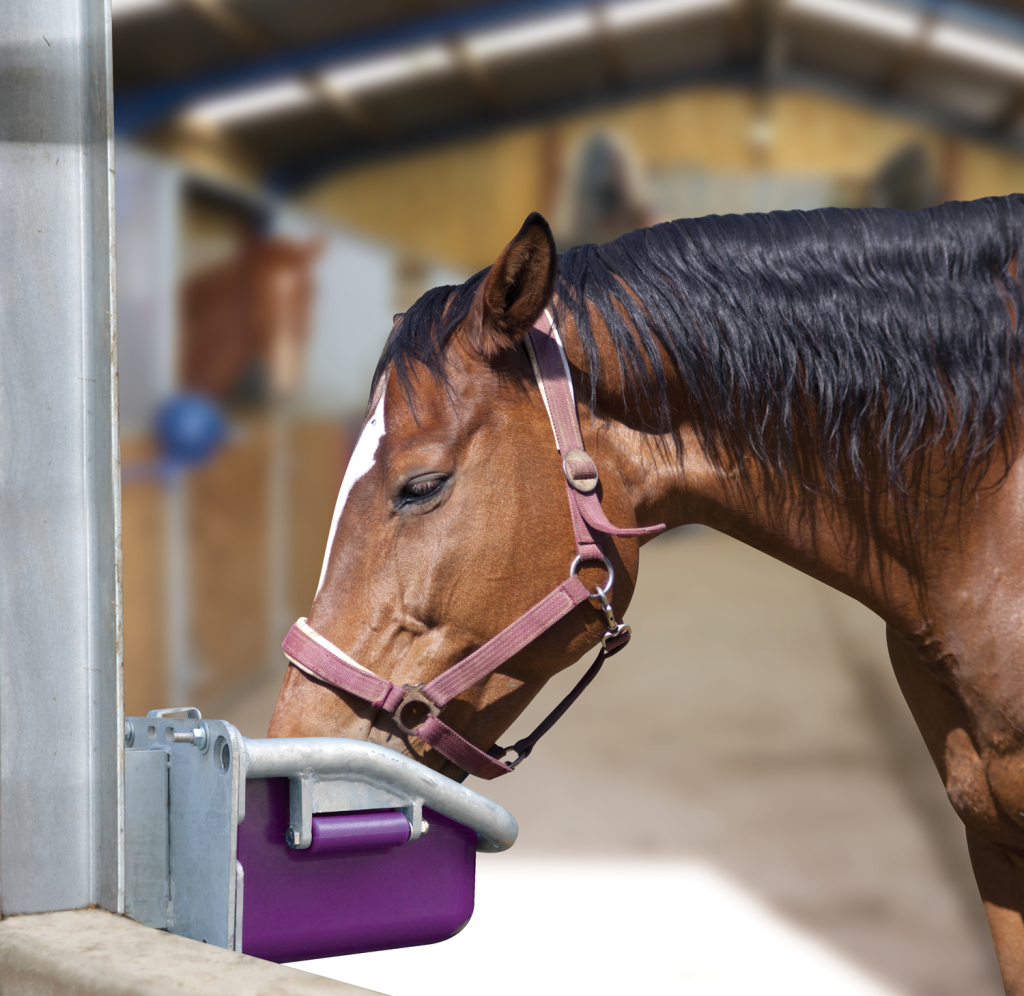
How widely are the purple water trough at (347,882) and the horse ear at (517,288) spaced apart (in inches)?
23.4

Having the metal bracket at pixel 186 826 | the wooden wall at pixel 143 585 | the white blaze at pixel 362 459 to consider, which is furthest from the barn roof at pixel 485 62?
the metal bracket at pixel 186 826

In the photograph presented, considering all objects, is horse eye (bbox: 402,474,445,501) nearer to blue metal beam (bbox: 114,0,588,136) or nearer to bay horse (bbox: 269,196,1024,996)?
bay horse (bbox: 269,196,1024,996)

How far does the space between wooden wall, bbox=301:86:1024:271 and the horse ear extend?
3196 mm

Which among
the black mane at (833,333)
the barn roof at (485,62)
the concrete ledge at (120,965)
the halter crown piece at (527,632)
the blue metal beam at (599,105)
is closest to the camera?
the concrete ledge at (120,965)

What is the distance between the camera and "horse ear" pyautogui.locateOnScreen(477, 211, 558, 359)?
117 centimetres

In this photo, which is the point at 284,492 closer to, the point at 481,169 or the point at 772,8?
the point at 481,169

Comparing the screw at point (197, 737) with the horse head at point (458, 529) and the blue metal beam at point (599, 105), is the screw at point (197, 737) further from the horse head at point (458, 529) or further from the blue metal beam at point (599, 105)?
the blue metal beam at point (599, 105)

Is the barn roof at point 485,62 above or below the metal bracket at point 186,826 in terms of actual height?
above

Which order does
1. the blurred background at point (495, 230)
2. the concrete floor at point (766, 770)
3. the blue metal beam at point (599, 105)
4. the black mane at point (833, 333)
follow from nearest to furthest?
the black mane at point (833, 333) → the concrete floor at point (766, 770) → the blurred background at point (495, 230) → the blue metal beam at point (599, 105)

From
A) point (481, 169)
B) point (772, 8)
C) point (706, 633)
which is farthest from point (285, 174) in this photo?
point (706, 633)

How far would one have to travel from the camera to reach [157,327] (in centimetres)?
398

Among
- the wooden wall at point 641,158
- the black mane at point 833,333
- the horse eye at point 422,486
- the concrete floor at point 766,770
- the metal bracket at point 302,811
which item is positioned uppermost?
the wooden wall at point 641,158

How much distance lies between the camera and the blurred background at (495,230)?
382 cm

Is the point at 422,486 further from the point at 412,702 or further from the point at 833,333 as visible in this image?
the point at 833,333
